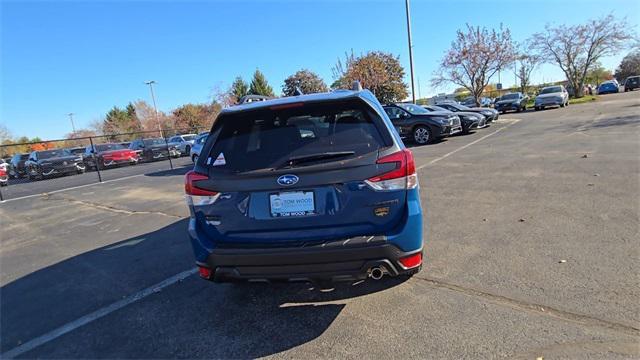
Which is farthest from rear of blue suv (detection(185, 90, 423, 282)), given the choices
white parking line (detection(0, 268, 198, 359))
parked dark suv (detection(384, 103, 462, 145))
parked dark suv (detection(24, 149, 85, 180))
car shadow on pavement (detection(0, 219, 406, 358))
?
parked dark suv (detection(24, 149, 85, 180))

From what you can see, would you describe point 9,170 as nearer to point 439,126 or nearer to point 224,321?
point 439,126

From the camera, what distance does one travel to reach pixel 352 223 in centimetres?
286

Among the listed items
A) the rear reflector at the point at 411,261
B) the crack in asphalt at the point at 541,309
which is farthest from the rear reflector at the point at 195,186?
the crack in asphalt at the point at 541,309

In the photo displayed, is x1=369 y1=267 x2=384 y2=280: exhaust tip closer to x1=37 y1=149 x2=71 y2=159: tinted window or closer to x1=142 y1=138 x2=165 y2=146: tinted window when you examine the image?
x1=37 y1=149 x2=71 y2=159: tinted window

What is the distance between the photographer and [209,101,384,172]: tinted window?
2973mm

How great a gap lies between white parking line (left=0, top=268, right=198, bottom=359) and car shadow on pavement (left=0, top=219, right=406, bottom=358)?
0.07 metres

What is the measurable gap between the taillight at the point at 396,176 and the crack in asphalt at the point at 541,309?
119 centimetres

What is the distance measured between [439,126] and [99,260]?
1268cm

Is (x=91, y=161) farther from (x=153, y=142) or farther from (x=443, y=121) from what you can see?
(x=443, y=121)

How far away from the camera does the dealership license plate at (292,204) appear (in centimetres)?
287

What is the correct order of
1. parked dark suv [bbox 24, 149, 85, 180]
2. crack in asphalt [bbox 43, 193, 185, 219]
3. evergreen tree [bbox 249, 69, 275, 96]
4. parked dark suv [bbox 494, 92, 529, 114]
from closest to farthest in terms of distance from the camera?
crack in asphalt [bbox 43, 193, 185, 219], parked dark suv [bbox 24, 149, 85, 180], parked dark suv [bbox 494, 92, 529, 114], evergreen tree [bbox 249, 69, 275, 96]

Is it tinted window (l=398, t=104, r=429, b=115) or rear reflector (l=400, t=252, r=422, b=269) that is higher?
tinted window (l=398, t=104, r=429, b=115)

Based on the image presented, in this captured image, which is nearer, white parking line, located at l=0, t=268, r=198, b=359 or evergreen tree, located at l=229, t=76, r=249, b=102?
white parking line, located at l=0, t=268, r=198, b=359

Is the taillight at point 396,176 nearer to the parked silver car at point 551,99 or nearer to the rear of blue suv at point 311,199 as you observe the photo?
the rear of blue suv at point 311,199
